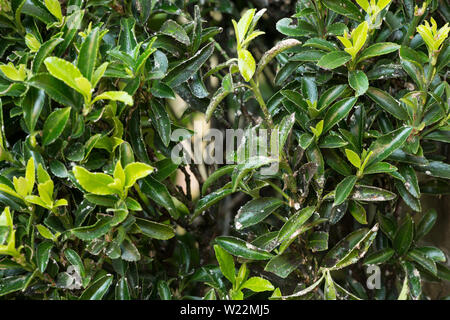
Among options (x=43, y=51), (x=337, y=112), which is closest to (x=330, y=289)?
(x=337, y=112)

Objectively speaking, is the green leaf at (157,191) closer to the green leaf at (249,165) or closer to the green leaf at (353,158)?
the green leaf at (249,165)

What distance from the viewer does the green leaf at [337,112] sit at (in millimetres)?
1000

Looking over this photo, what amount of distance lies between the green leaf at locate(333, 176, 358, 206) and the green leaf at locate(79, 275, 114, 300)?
47cm

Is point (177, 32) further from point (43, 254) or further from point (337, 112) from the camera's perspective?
point (43, 254)

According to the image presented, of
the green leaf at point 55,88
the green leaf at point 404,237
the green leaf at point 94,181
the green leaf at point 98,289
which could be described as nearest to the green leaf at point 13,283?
the green leaf at point 98,289

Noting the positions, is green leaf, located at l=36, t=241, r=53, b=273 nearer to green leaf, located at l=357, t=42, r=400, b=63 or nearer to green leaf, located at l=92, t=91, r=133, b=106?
green leaf, located at l=92, t=91, r=133, b=106

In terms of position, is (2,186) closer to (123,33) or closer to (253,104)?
(123,33)

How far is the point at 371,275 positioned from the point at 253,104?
583 millimetres

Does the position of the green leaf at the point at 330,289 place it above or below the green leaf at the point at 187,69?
below

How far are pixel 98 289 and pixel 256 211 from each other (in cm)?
35

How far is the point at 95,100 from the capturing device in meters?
0.95

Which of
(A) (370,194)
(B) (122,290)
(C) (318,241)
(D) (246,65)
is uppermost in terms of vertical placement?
(D) (246,65)

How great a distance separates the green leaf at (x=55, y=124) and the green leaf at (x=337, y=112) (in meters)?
0.49

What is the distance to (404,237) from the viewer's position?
1162 mm
